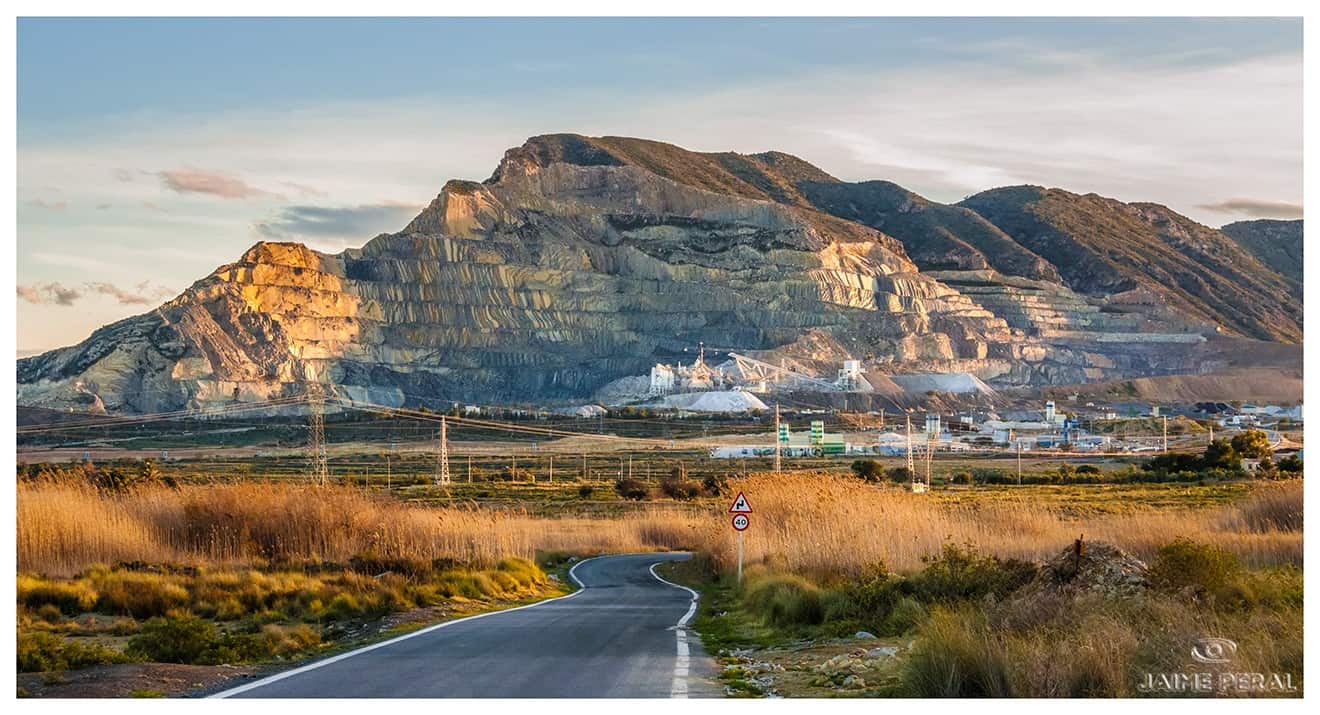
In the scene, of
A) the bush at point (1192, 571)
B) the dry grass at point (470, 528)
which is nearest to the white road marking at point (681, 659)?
the dry grass at point (470, 528)

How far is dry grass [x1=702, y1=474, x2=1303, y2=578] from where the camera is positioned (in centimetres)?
2139

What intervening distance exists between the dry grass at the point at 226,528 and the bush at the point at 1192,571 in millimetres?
16899

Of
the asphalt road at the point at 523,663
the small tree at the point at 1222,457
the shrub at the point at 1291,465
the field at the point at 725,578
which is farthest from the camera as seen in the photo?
the small tree at the point at 1222,457

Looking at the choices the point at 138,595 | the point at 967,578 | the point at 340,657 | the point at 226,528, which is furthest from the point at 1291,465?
the point at 340,657

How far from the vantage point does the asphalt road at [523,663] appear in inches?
446

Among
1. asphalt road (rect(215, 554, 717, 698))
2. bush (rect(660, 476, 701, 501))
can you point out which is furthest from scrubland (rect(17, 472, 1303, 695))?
bush (rect(660, 476, 701, 501))

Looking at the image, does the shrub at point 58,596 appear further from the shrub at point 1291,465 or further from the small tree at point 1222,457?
the small tree at point 1222,457

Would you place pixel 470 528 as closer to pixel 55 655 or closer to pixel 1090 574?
pixel 55 655

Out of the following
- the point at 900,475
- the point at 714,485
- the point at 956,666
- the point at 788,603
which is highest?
the point at 956,666

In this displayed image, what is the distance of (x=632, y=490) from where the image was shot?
7319cm

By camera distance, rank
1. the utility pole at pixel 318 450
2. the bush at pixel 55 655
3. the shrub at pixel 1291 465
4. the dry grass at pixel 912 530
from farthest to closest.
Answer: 1. the shrub at pixel 1291 465
2. the utility pole at pixel 318 450
3. the dry grass at pixel 912 530
4. the bush at pixel 55 655

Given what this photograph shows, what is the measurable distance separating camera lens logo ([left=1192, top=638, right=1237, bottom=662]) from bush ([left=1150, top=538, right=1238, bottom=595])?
3.61 meters

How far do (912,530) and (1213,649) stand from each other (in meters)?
12.5
